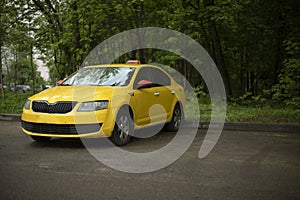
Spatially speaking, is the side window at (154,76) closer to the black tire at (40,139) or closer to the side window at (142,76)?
the side window at (142,76)

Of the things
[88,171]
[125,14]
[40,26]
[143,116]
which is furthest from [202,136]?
[40,26]

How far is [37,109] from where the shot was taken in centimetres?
764

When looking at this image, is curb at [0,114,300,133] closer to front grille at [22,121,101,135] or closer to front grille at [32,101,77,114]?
front grille at [22,121,101,135]

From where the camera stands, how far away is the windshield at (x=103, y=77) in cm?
834

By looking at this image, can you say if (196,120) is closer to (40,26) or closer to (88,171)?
(88,171)

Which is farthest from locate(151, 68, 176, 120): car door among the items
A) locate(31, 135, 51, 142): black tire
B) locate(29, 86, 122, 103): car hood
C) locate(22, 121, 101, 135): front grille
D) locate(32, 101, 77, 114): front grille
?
locate(31, 135, 51, 142): black tire

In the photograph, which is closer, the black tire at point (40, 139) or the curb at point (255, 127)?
the black tire at point (40, 139)

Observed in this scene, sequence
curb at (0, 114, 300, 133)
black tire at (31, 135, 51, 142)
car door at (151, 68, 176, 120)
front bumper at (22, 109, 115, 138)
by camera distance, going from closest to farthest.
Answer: front bumper at (22, 109, 115, 138) → black tire at (31, 135, 51, 142) → car door at (151, 68, 176, 120) → curb at (0, 114, 300, 133)

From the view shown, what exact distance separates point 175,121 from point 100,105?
293cm

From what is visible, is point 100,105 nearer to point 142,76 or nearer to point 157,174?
point 142,76

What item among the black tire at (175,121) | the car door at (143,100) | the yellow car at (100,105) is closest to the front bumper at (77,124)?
the yellow car at (100,105)

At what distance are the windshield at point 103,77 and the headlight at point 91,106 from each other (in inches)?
35.3

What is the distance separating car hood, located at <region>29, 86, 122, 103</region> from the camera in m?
7.48

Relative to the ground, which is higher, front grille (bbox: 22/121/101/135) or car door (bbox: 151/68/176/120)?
car door (bbox: 151/68/176/120)
